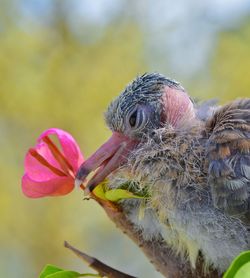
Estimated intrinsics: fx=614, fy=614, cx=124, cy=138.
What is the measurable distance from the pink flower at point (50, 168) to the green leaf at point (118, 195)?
Answer: 5 centimetres

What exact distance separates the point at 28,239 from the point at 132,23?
68.0 inches

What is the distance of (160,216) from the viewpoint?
2.29 ft

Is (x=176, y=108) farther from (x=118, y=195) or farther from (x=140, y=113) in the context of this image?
(x=118, y=195)

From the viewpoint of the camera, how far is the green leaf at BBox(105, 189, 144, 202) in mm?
674

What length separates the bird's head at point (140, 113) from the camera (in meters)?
0.77

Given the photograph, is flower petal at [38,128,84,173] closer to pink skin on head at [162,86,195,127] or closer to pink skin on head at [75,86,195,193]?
pink skin on head at [75,86,195,193]

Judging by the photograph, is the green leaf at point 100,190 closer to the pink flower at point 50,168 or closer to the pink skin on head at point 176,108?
the pink flower at point 50,168

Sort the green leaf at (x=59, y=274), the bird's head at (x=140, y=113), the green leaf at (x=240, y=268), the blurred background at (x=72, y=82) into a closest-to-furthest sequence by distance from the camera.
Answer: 1. the green leaf at (x=240, y=268)
2. the green leaf at (x=59, y=274)
3. the bird's head at (x=140, y=113)
4. the blurred background at (x=72, y=82)

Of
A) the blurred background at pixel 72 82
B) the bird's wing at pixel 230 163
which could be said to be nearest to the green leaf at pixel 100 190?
the bird's wing at pixel 230 163

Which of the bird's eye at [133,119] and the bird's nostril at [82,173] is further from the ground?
the bird's eye at [133,119]

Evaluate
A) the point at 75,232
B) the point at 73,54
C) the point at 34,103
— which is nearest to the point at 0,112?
the point at 34,103

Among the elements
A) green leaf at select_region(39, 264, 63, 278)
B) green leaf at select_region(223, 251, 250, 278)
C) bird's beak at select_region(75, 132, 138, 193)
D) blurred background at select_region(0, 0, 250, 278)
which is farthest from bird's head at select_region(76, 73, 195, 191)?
blurred background at select_region(0, 0, 250, 278)

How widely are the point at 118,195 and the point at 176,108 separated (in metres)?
0.19

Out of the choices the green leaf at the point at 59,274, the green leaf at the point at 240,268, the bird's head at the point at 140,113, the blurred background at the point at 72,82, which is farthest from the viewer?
the blurred background at the point at 72,82
